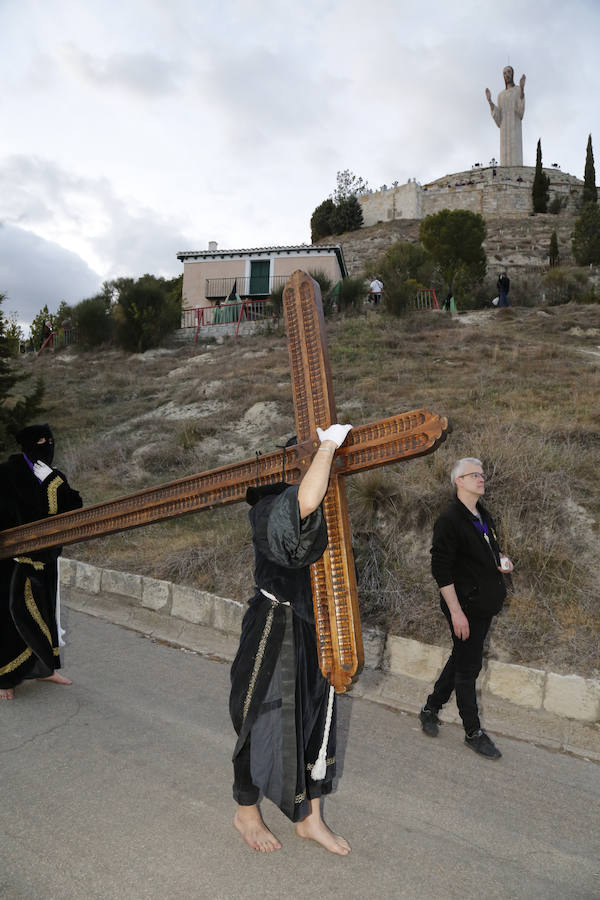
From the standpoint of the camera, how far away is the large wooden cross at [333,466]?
226 cm

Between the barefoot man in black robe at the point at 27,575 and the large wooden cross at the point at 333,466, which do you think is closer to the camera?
the large wooden cross at the point at 333,466

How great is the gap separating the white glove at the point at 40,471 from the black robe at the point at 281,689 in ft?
8.00

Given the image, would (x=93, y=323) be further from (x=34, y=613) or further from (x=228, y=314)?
(x=34, y=613)

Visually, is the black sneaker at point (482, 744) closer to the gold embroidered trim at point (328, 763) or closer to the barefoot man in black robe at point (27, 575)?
the gold embroidered trim at point (328, 763)

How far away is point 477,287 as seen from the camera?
2895 cm

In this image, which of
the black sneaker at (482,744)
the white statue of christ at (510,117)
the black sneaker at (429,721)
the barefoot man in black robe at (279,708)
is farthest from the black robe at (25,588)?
the white statue of christ at (510,117)

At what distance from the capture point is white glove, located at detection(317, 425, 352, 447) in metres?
2.38

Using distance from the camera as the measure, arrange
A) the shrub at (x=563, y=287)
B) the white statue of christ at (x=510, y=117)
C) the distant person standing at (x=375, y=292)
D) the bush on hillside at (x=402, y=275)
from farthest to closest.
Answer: the white statue of christ at (x=510, y=117), the shrub at (x=563, y=287), the distant person standing at (x=375, y=292), the bush on hillside at (x=402, y=275)

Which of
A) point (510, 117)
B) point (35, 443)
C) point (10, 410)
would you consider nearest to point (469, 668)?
point (35, 443)

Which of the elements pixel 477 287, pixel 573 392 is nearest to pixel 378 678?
pixel 573 392

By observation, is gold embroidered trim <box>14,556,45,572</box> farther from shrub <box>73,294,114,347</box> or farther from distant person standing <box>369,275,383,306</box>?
shrub <box>73,294,114,347</box>

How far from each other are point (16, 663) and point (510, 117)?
76.8 metres

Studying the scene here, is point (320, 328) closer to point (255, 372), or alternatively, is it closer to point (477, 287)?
point (255, 372)

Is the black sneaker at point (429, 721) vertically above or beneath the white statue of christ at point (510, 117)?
beneath
